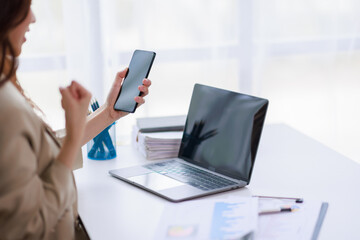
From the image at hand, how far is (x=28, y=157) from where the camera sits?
38.2 inches

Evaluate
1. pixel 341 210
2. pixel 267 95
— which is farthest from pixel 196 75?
pixel 341 210

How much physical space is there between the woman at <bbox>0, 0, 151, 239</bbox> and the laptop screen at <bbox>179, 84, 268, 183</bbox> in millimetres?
516

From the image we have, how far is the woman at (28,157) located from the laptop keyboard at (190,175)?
414 millimetres

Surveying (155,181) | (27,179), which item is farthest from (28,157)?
(155,181)

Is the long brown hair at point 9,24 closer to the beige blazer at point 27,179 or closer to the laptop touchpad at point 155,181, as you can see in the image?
the beige blazer at point 27,179

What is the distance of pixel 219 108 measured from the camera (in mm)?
1549

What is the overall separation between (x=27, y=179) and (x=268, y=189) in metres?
0.68

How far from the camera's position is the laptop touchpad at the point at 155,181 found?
1.40 metres

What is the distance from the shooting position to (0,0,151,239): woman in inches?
37.3

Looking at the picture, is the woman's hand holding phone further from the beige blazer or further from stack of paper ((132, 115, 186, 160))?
the beige blazer

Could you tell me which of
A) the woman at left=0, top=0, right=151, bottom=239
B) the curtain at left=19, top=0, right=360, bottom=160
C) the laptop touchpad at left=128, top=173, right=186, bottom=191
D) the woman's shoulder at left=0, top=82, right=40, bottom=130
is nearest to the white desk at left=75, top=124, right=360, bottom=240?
the laptop touchpad at left=128, top=173, right=186, bottom=191

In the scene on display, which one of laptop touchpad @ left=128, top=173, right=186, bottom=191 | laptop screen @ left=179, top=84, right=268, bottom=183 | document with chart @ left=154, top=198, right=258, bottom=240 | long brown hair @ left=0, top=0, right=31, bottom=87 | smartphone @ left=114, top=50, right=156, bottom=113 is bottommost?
laptop touchpad @ left=128, top=173, right=186, bottom=191

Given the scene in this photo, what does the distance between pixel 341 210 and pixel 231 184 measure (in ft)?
0.98

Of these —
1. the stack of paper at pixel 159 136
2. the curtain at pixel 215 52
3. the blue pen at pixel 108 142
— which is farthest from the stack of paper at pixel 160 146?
the curtain at pixel 215 52
